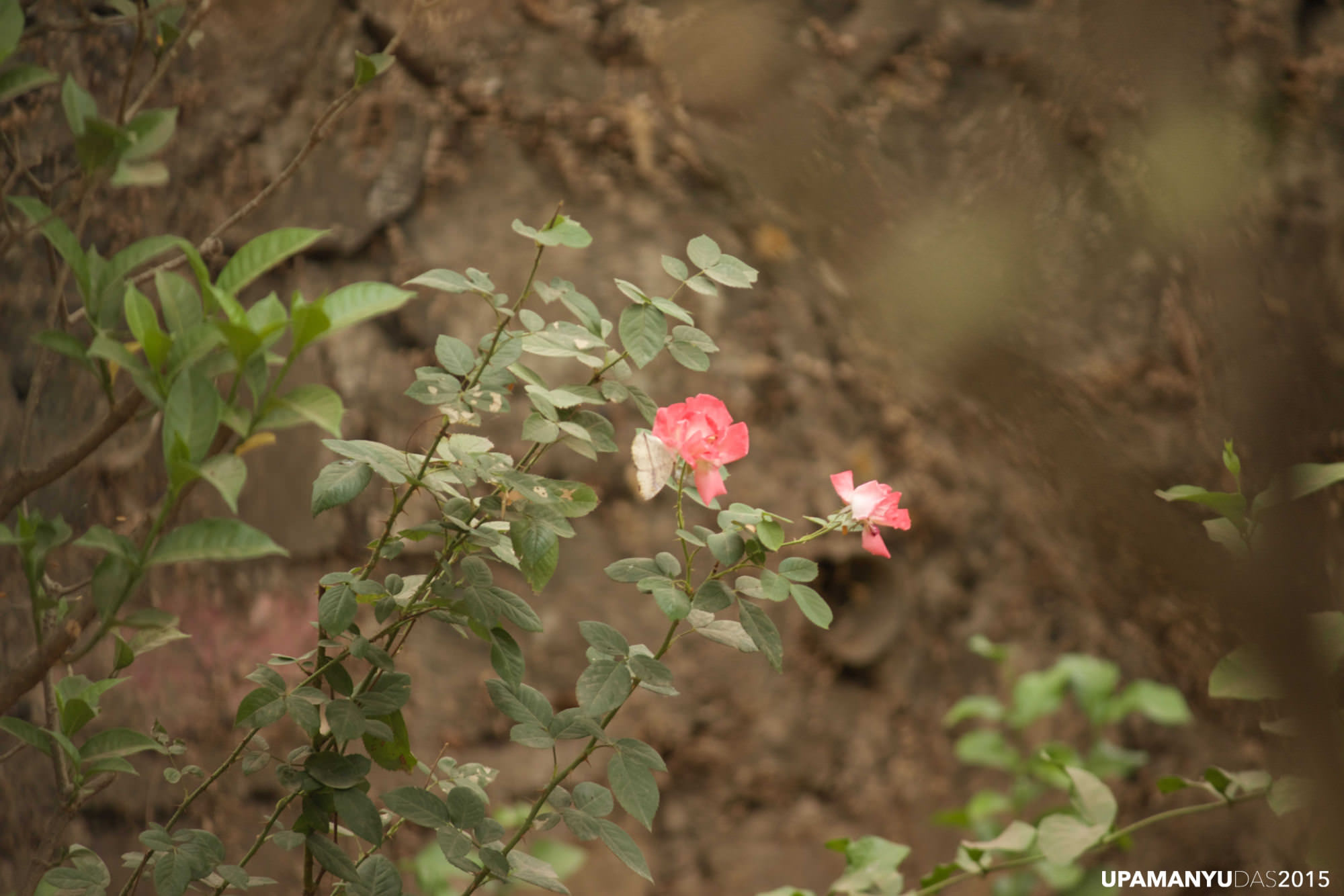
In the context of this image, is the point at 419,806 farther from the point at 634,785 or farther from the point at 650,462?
the point at 650,462

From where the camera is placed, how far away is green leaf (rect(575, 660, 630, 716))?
2.43 ft

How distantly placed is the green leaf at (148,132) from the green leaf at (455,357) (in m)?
0.22

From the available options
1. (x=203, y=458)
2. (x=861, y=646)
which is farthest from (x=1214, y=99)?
(x=203, y=458)

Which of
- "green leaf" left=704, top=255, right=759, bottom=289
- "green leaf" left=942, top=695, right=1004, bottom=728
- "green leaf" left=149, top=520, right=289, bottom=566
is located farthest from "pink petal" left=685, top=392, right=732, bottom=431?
"green leaf" left=942, top=695, right=1004, bottom=728

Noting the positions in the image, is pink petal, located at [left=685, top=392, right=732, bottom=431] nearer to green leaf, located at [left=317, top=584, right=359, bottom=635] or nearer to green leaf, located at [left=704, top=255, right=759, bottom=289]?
green leaf, located at [left=704, top=255, right=759, bottom=289]

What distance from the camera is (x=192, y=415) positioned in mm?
575

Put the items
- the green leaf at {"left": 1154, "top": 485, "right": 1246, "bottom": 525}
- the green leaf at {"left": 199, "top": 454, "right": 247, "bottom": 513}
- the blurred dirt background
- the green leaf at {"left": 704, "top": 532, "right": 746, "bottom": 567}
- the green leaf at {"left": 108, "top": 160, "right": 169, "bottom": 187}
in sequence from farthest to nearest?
the blurred dirt background
the green leaf at {"left": 1154, "top": 485, "right": 1246, "bottom": 525}
the green leaf at {"left": 704, "top": 532, "right": 746, "bottom": 567}
the green leaf at {"left": 108, "top": 160, "right": 169, "bottom": 187}
the green leaf at {"left": 199, "top": 454, "right": 247, "bottom": 513}

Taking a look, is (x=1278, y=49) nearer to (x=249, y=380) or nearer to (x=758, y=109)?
(x=758, y=109)

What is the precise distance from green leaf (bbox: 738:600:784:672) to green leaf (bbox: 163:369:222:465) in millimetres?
384

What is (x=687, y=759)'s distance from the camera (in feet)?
5.45

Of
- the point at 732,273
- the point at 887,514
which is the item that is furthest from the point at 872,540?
the point at 732,273

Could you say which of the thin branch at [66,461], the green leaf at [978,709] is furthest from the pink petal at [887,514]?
the green leaf at [978,709]

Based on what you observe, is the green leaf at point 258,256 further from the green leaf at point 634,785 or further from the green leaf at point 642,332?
the green leaf at point 634,785

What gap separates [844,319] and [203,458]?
133 cm
